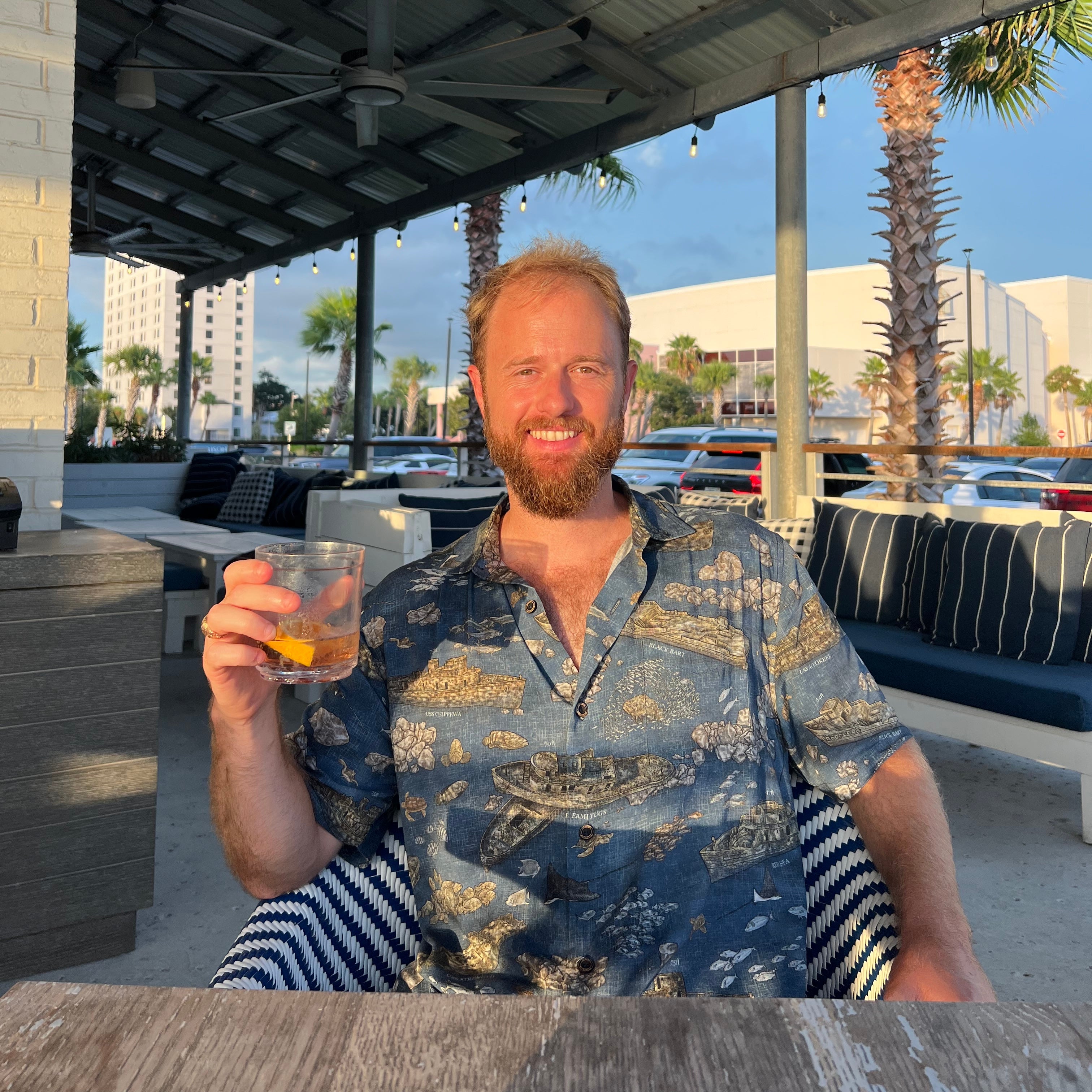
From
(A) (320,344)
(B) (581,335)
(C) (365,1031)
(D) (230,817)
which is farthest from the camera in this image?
(A) (320,344)

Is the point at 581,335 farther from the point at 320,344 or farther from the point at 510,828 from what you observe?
the point at 320,344

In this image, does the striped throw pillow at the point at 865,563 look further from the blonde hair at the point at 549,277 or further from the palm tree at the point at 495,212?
the palm tree at the point at 495,212

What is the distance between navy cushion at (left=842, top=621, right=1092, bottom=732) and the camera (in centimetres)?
274

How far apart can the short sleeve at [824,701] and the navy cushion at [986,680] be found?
170 cm

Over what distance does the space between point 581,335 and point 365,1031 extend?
91cm

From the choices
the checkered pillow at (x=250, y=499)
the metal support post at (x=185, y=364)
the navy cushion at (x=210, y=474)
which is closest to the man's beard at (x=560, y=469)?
the checkered pillow at (x=250, y=499)

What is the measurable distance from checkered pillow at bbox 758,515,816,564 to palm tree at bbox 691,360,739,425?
39.5 meters

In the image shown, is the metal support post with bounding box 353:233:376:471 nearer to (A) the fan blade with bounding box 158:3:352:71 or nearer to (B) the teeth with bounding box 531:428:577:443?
(A) the fan blade with bounding box 158:3:352:71

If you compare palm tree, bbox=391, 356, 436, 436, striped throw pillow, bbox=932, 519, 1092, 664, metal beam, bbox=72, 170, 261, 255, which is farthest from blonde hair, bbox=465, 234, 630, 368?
palm tree, bbox=391, 356, 436, 436

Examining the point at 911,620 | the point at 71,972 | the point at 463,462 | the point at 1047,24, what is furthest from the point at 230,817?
the point at 463,462

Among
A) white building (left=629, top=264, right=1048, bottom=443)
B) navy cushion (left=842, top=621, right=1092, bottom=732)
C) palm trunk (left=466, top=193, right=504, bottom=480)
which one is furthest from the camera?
white building (left=629, top=264, right=1048, bottom=443)

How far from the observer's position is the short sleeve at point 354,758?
3.54 feet

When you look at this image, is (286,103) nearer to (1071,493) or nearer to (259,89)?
(259,89)

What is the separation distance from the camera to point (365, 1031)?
0.59 m
